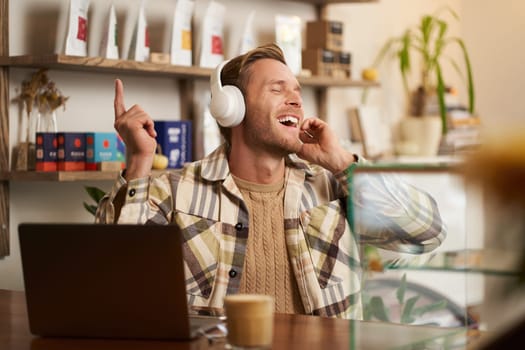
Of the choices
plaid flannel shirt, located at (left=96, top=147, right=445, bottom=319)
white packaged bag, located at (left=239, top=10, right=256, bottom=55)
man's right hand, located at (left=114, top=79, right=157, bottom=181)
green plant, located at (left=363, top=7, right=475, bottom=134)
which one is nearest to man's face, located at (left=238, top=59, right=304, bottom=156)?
plaid flannel shirt, located at (left=96, top=147, right=445, bottom=319)

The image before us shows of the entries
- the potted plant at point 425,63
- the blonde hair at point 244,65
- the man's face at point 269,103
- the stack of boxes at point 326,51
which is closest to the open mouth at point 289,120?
the man's face at point 269,103

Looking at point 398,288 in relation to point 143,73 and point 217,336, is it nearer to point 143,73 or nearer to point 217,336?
point 217,336

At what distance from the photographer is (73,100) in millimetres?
3176

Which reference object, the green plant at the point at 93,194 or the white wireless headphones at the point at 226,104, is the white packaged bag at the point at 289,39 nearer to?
the green plant at the point at 93,194

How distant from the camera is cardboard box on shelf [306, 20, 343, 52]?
4027 mm

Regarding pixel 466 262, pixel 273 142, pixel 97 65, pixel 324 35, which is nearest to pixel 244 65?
pixel 273 142

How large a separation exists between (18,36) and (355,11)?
2.09 metres

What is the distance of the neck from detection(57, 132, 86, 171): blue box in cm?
89

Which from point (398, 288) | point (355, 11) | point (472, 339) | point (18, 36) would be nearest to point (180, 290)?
point (398, 288)

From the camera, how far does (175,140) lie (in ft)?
10.9

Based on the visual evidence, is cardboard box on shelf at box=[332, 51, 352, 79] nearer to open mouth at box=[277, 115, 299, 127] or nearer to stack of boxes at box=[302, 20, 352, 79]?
stack of boxes at box=[302, 20, 352, 79]

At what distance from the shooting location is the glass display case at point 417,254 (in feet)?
2.83

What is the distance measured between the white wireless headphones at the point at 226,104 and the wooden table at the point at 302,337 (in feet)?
2.22

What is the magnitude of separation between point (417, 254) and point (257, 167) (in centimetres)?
121
